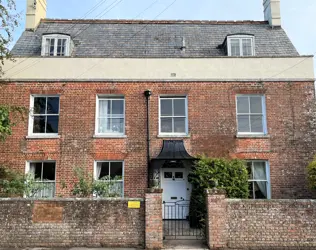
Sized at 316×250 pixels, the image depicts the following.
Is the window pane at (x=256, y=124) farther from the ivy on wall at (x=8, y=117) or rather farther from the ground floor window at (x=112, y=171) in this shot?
the ivy on wall at (x=8, y=117)

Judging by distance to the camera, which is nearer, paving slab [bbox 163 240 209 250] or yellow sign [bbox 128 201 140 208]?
paving slab [bbox 163 240 209 250]

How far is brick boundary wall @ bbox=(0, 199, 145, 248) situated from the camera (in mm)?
9727

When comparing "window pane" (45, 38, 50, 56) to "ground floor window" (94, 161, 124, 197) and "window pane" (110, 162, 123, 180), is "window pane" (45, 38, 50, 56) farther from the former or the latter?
"window pane" (110, 162, 123, 180)

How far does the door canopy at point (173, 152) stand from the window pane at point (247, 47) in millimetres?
5691

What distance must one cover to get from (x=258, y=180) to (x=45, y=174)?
9.66 metres

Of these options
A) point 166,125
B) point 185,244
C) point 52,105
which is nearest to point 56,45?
point 52,105

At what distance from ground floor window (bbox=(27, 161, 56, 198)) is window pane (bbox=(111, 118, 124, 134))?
315 cm

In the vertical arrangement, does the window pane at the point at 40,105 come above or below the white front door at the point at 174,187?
above

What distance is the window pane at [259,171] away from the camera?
590 inches

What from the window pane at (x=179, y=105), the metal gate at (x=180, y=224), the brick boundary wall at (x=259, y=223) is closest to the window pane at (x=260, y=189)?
the metal gate at (x=180, y=224)

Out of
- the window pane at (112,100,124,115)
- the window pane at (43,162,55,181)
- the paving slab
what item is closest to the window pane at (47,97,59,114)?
the window pane at (43,162,55,181)

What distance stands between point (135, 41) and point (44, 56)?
15.4ft

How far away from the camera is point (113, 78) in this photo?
50.9ft

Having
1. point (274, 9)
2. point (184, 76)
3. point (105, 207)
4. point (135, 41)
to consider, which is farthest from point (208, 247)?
point (274, 9)
